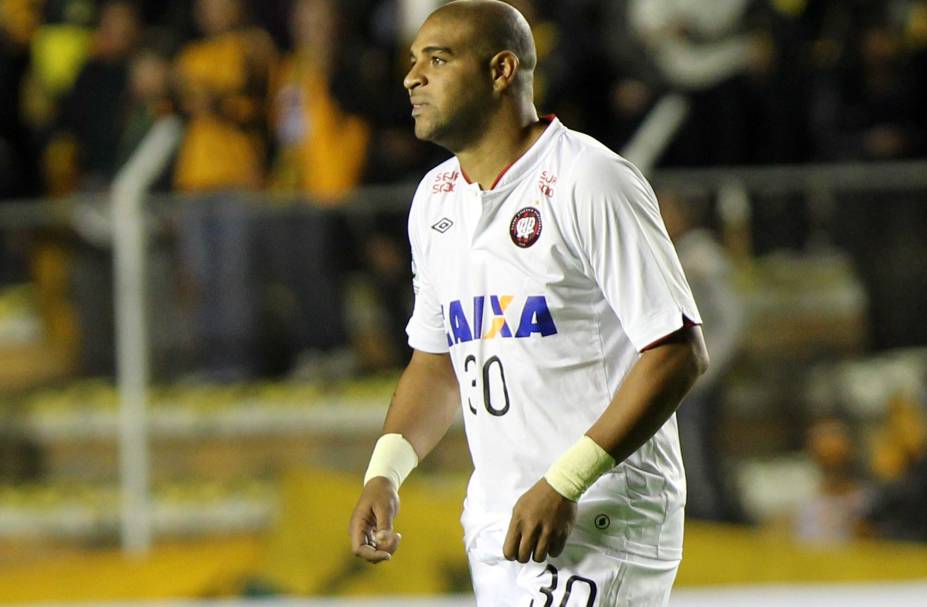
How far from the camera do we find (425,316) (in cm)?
326

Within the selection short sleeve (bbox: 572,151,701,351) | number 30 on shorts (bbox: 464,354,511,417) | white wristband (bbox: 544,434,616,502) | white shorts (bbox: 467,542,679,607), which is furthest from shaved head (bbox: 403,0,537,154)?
white shorts (bbox: 467,542,679,607)

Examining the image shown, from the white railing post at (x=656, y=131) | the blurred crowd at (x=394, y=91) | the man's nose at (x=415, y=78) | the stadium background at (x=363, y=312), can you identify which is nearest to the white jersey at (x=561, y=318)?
the man's nose at (x=415, y=78)

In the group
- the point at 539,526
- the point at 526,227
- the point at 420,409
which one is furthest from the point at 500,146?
the point at 539,526

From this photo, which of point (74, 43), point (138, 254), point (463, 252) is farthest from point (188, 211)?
point (463, 252)

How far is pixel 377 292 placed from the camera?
6.92m

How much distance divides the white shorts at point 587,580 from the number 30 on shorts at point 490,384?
0.94 ft

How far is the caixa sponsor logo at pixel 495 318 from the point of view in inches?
113

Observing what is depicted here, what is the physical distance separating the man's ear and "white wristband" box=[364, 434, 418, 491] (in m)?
0.75

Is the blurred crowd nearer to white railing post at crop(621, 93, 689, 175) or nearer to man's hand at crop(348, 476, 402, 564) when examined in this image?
white railing post at crop(621, 93, 689, 175)

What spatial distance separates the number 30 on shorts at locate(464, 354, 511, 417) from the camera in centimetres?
292

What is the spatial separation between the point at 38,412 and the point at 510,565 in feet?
15.3

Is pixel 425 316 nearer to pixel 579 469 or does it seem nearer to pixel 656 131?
pixel 579 469

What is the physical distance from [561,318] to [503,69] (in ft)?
1.61

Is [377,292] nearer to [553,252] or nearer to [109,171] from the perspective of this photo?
[109,171]
